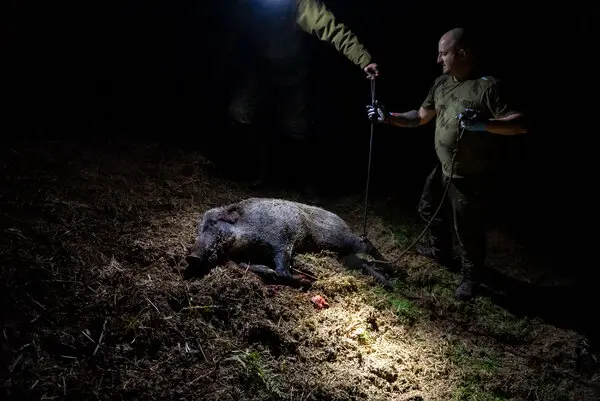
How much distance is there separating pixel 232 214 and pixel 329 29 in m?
2.67

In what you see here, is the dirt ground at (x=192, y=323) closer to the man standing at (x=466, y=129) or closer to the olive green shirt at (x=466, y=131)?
the man standing at (x=466, y=129)

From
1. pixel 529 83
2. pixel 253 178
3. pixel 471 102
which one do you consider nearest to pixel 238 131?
pixel 253 178

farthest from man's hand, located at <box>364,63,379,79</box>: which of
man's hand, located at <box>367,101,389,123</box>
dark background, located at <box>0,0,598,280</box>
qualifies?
dark background, located at <box>0,0,598,280</box>

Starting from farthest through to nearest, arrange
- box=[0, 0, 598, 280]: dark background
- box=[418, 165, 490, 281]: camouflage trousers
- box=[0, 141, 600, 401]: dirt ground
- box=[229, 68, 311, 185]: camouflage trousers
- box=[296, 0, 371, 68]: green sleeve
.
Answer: box=[0, 0, 598, 280]: dark background → box=[229, 68, 311, 185]: camouflage trousers → box=[296, 0, 371, 68]: green sleeve → box=[418, 165, 490, 281]: camouflage trousers → box=[0, 141, 600, 401]: dirt ground

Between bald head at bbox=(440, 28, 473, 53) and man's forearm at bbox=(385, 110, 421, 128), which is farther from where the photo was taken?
man's forearm at bbox=(385, 110, 421, 128)

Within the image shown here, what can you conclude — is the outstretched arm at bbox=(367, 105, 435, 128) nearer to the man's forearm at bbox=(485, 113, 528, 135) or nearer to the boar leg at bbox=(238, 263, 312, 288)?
the man's forearm at bbox=(485, 113, 528, 135)

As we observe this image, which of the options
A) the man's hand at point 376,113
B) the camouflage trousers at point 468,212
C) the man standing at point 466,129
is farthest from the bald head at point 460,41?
the camouflage trousers at point 468,212

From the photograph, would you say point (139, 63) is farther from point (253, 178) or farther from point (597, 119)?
point (597, 119)

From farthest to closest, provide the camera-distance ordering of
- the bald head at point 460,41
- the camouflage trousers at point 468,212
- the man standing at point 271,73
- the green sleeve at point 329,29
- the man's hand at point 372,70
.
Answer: the man standing at point 271,73 → the green sleeve at point 329,29 → the man's hand at point 372,70 → the camouflage trousers at point 468,212 → the bald head at point 460,41

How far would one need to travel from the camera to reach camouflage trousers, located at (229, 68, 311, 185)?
6387 mm

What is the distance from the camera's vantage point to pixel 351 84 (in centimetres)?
906

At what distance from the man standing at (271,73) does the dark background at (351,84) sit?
1429 mm

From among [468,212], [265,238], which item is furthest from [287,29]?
[468,212]

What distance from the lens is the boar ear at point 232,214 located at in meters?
4.62
